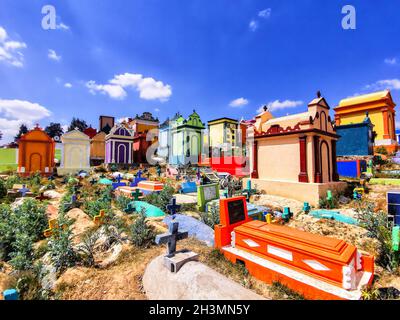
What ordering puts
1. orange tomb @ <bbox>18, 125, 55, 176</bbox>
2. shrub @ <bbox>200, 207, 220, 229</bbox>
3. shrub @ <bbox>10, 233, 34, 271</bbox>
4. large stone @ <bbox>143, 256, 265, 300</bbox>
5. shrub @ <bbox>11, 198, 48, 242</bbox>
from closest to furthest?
large stone @ <bbox>143, 256, 265, 300</bbox> < shrub @ <bbox>10, 233, 34, 271</bbox> < shrub @ <bbox>11, 198, 48, 242</bbox> < shrub @ <bbox>200, 207, 220, 229</bbox> < orange tomb @ <bbox>18, 125, 55, 176</bbox>

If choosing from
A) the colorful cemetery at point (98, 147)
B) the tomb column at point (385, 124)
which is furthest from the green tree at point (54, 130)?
the tomb column at point (385, 124)

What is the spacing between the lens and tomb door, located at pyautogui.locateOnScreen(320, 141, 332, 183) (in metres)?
11.7

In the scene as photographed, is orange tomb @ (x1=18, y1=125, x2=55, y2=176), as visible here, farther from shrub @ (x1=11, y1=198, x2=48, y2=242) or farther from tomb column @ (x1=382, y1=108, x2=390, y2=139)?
tomb column @ (x1=382, y1=108, x2=390, y2=139)

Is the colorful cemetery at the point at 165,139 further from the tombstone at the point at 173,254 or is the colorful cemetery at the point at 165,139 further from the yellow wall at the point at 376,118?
the tombstone at the point at 173,254

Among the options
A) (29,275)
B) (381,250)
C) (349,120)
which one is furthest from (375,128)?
(29,275)

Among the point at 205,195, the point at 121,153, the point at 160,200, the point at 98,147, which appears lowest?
the point at 160,200

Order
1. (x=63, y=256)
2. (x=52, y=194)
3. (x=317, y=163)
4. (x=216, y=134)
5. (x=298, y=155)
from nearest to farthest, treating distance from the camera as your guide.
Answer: (x=63, y=256)
(x=317, y=163)
(x=298, y=155)
(x=52, y=194)
(x=216, y=134)

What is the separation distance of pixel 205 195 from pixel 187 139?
14498mm

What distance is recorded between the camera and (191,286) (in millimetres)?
3152

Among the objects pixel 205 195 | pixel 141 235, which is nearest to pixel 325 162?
pixel 205 195

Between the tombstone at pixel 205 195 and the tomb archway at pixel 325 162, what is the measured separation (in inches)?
240

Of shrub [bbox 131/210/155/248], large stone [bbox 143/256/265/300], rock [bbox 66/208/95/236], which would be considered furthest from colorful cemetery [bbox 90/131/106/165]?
large stone [bbox 143/256/265/300]

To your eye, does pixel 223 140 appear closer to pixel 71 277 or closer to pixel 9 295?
pixel 71 277

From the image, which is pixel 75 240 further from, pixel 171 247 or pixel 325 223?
pixel 325 223
